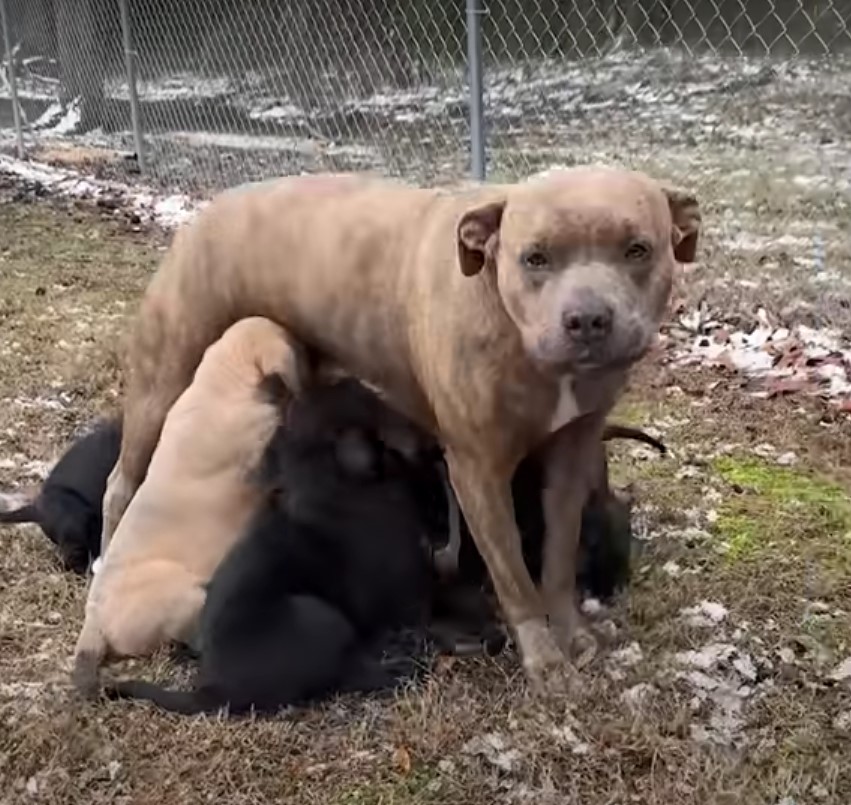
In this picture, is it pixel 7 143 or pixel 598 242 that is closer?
pixel 598 242

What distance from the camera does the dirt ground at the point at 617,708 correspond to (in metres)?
2.61

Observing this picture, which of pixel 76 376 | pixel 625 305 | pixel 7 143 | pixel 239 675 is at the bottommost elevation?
pixel 7 143

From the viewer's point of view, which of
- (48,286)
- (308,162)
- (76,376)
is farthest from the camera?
(308,162)

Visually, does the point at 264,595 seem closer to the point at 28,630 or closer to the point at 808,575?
the point at 28,630

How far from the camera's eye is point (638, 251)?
2.60 m

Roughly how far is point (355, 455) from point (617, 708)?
2.57 feet

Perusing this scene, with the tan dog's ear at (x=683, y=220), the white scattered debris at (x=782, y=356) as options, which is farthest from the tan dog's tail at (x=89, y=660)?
the white scattered debris at (x=782, y=356)

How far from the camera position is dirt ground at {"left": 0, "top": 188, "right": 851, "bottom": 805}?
2.61 meters

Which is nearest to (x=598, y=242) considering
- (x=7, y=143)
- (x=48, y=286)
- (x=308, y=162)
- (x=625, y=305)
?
(x=625, y=305)

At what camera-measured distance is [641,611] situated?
129 inches

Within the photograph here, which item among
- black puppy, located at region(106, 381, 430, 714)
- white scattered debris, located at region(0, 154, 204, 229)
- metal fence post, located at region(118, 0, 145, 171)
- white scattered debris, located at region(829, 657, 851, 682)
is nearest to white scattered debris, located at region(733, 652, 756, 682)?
white scattered debris, located at region(829, 657, 851, 682)

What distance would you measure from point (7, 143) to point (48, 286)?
22.0 ft

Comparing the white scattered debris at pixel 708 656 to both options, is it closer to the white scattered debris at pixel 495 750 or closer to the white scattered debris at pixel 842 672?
the white scattered debris at pixel 842 672

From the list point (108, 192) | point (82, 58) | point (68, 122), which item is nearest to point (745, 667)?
point (108, 192)
